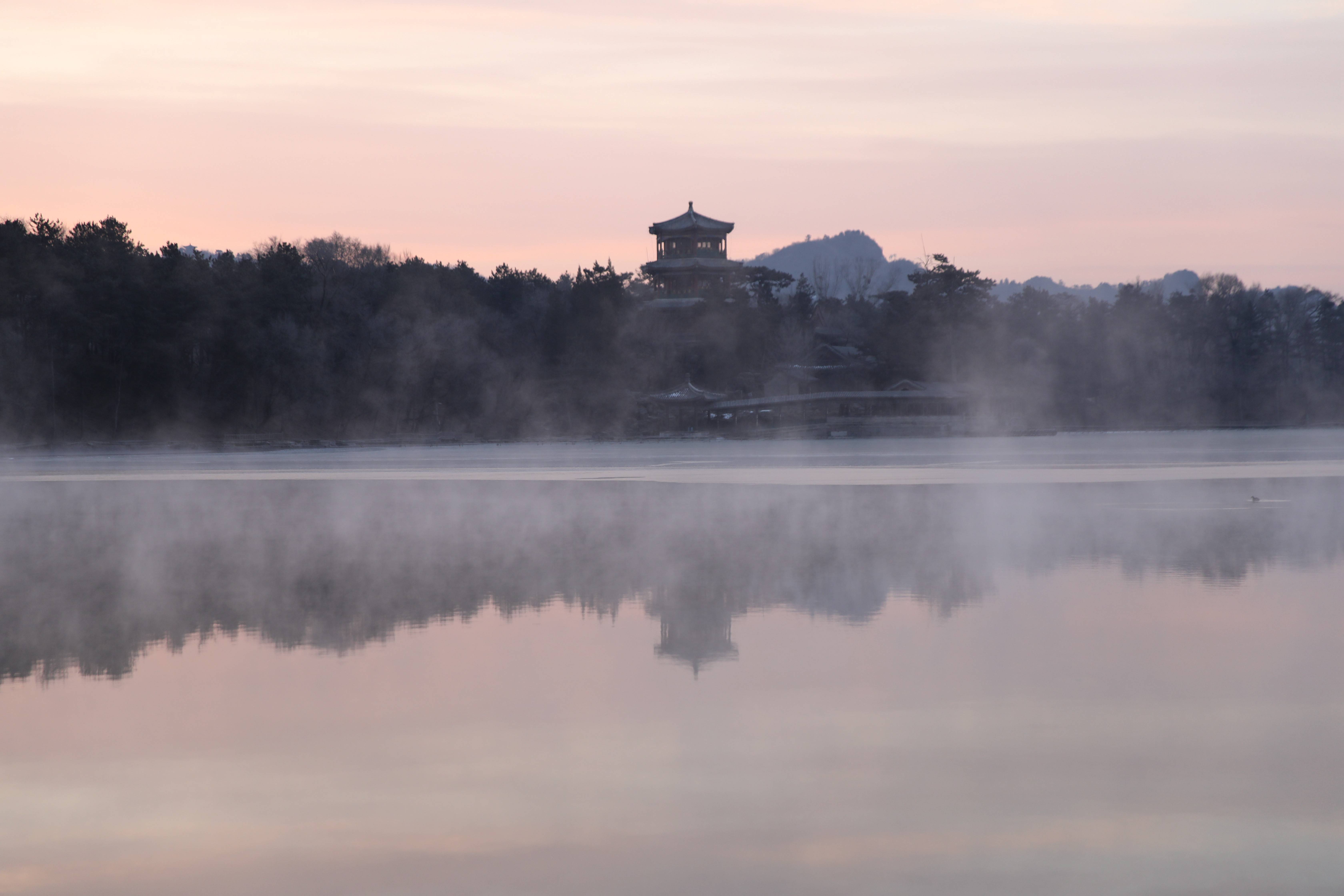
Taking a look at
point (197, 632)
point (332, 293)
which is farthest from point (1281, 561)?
point (332, 293)

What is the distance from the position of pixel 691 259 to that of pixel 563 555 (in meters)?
66.9

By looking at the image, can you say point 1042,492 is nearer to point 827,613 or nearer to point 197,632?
point 827,613

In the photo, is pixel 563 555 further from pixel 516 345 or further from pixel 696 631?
pixel 516 345

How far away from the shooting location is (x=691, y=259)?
78562mm

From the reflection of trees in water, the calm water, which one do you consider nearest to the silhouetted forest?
the reflection of trees in water

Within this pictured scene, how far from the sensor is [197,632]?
28.8 ft

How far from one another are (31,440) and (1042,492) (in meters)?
44.8

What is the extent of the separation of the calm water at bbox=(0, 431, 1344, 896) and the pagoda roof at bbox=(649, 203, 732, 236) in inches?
2568

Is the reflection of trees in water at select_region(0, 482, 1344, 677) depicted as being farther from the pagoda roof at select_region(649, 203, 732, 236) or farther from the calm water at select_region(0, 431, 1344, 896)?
the pagoda roof at select_region(649, 203, 732, 236)

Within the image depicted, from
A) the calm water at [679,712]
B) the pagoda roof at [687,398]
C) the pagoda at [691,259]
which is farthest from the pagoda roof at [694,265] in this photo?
the calm water at [679,712]

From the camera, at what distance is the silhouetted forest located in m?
55.2

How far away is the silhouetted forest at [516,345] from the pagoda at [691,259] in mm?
1655

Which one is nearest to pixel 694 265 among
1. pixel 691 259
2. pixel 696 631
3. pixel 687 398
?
pixel 691 259

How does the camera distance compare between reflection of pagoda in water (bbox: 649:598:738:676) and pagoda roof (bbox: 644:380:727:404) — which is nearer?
reflection of pagoda in water (bbox: 649:598:738:676)
